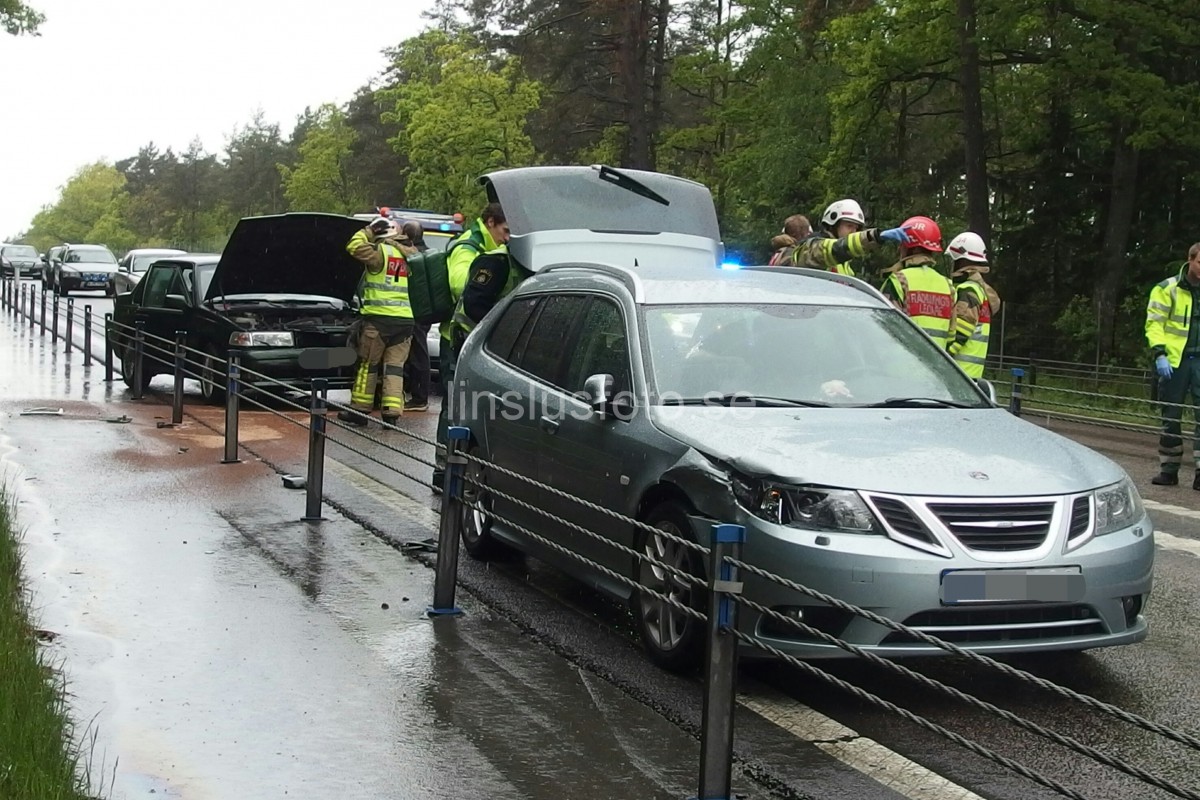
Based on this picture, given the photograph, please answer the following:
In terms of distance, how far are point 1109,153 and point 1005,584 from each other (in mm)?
27160

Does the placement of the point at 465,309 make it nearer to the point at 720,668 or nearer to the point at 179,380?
the point at 179,380

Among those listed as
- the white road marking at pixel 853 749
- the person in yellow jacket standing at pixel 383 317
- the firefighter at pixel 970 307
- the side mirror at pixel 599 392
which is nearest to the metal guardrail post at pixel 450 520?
the side mirror at pixel 599 392

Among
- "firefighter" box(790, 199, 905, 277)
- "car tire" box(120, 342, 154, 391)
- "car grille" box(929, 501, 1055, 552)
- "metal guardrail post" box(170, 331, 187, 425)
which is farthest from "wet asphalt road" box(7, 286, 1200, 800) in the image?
"car tire" box(120, 342, 154, 391)

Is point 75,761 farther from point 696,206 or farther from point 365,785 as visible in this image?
point 696,206

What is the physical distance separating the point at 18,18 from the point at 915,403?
1690 inches

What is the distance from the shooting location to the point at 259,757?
534 cm

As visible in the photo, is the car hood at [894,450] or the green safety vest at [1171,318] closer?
the car hood at [894,450]

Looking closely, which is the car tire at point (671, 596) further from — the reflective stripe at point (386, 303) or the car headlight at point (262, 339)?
the car headlight at point (262, 339)

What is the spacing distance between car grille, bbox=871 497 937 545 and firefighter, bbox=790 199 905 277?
465 centimetres

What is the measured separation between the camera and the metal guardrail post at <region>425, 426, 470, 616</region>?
7496mm

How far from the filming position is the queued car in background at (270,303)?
52.0ft

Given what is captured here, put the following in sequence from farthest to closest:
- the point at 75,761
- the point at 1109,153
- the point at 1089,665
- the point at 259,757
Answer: the point at 1109,153, the point at 1089,665, the point at 259,757, the point at 75,761

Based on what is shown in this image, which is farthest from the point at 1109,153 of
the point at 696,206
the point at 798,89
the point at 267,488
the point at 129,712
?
the point at 129,712

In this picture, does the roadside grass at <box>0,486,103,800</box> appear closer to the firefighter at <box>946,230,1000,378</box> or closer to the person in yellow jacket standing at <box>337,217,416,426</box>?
the firefighter at <box>946,230,1000,378</box>
